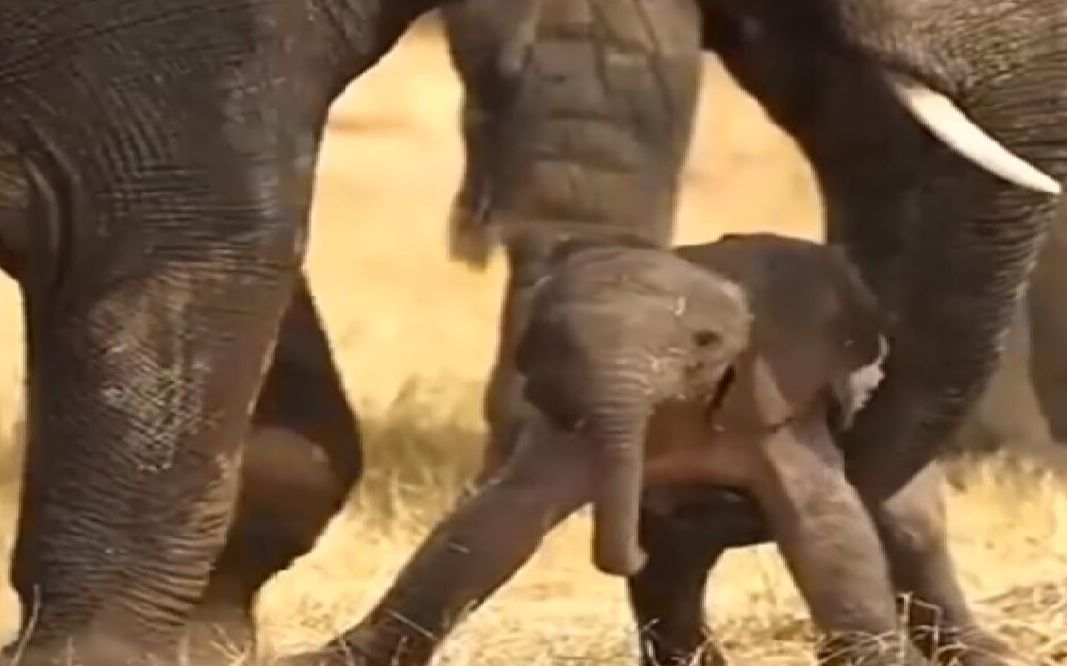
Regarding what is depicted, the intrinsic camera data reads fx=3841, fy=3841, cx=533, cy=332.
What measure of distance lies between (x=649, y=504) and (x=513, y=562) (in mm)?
116

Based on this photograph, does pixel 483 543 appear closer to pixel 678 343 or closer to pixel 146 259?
pixel 678 343

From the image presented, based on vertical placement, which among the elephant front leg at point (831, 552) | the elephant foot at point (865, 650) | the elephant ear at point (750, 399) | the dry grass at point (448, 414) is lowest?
the dry grass at point (448, 414)

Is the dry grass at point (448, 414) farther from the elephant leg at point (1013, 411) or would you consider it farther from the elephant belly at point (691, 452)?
the elephant belly at point (691, 452)

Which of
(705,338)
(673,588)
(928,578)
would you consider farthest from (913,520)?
(705,338)

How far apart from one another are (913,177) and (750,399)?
0.17m

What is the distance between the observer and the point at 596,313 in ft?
7.22

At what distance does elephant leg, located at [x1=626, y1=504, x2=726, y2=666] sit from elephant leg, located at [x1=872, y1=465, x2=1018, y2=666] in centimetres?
12

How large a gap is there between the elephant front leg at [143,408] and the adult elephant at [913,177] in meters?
0.25

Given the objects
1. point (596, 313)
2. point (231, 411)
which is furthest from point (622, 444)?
point (231, 411)

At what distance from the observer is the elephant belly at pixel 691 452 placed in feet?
7.55

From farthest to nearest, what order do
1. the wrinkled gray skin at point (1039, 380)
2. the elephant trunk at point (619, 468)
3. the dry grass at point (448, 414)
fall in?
the wrinkled gray skin at point (1039, 380) → the dry grass at point (448, 414) → the elephant trunk at point (619, 468)

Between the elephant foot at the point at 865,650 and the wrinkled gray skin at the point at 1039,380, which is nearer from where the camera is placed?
the elephant foot at the point at 865,650

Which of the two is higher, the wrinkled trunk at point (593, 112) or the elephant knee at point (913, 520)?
the wrinkled trunk at point (593, 112)

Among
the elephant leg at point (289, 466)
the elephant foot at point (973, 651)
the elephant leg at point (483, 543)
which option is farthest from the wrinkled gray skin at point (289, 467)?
the elephant foot at point (973, 651)
